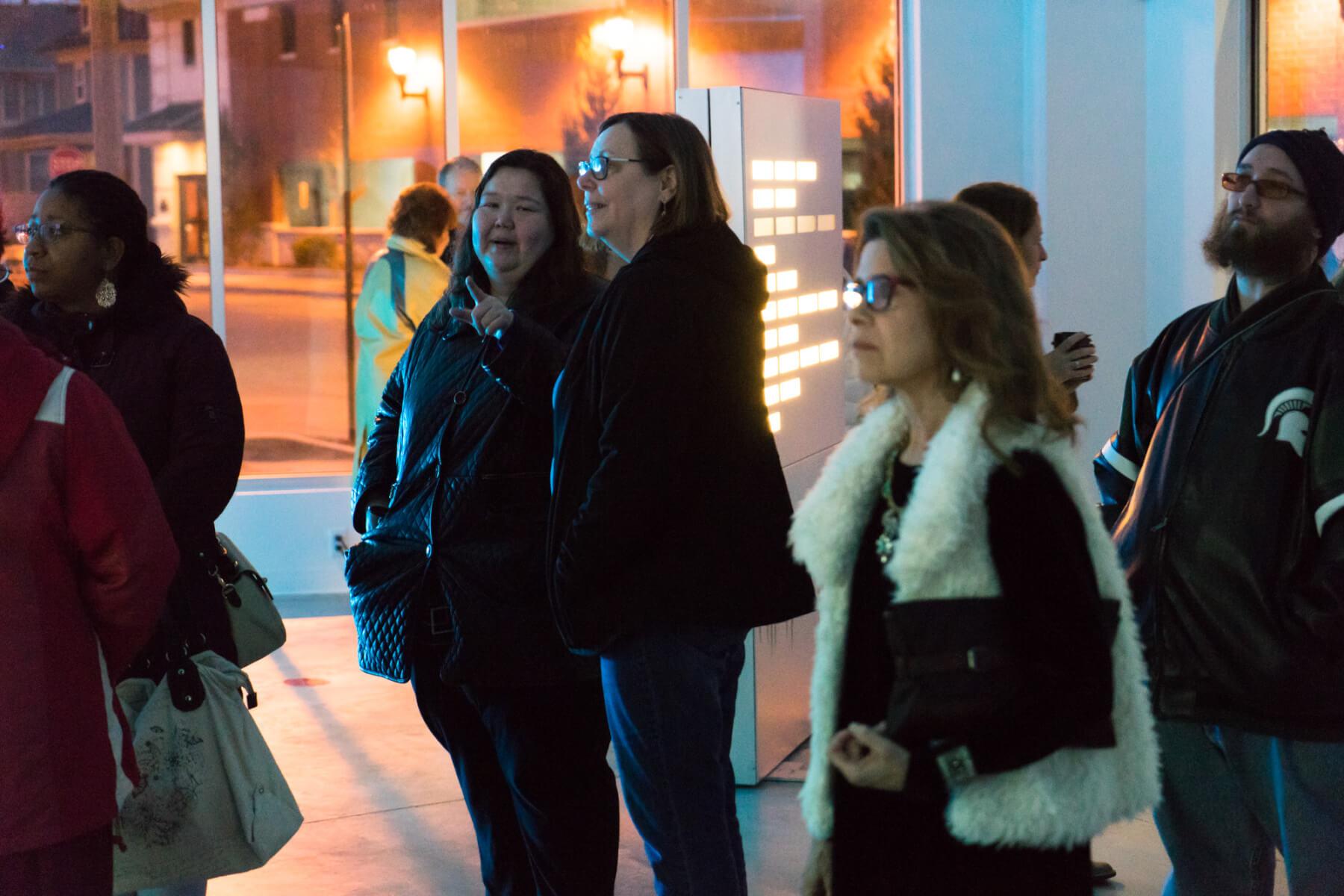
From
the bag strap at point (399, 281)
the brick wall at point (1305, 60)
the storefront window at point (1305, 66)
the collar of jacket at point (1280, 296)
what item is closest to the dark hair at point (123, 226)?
the collar of jacket at point (1280, 296)

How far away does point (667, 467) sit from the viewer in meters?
Answer: 2.81

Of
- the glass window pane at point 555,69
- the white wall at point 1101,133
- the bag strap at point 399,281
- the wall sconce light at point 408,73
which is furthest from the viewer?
the glass window pane at point 555,69

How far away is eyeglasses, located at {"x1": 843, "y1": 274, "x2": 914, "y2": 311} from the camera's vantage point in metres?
1.98

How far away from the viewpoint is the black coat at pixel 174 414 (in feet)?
10.8

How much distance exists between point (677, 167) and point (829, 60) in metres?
6.94

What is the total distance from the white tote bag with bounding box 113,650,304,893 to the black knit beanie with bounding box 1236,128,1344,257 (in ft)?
→ 7.92

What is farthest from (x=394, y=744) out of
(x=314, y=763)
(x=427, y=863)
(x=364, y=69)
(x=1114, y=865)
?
(x=364, y=69)

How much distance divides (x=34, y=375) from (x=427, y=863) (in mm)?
2368

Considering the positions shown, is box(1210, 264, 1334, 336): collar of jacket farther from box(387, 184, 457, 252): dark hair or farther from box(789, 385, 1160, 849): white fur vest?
box(387, 184, 457, 252): dark hair

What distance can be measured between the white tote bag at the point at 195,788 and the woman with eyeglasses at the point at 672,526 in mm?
888

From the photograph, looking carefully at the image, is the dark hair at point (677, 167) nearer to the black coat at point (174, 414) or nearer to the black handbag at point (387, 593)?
the black handbag at point (387, 593)

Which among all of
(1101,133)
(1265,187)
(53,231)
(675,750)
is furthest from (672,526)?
(1101,133)

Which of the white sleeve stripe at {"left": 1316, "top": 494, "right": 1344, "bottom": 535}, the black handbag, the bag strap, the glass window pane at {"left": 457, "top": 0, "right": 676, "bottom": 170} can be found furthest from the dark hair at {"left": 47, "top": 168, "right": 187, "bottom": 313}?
the glass window pane at {"left": 457, "top": 0, "right": 676, "bottom": 170}

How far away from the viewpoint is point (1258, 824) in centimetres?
283
